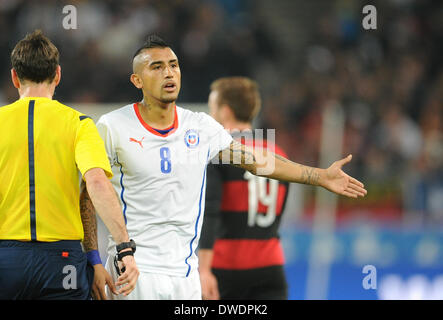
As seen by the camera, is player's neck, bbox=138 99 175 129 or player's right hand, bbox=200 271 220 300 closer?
player's neck, bbox=138 99 175 129

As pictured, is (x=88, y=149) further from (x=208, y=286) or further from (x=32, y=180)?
(x=208, y=286)

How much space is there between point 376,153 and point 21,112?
8097 mm

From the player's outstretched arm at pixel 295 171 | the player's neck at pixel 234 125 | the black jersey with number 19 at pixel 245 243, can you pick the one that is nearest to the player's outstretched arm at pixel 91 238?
the player's outstretched arm at pixel 295 171

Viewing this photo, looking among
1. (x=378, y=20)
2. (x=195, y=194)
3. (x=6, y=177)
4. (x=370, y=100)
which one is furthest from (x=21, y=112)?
(x=378, y=20)

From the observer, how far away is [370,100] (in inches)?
479

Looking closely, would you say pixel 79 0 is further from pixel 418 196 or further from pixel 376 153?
pixel 418 196

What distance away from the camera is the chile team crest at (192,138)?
14.1ft

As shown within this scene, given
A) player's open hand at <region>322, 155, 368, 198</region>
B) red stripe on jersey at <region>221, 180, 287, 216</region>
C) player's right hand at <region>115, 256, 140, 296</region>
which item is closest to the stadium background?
red stripe on jersey at <region>221, 180, 287, 216</region>

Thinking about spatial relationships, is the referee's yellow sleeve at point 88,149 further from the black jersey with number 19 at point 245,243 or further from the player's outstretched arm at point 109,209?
the black jersey with number 19 at point 245,243

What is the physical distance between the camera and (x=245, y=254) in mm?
5266

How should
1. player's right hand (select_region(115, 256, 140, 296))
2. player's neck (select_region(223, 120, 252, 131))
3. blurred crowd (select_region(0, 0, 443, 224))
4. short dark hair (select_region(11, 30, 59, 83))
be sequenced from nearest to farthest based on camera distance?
player's right hand (select_region(115, 256, 140, 296)) → short dark hair (select_region(11, 30, 59, 83)) → player's neck (select_region(223, 120, 252, 131)) → blurred crowd (select_region(0, 0, 443, 224))

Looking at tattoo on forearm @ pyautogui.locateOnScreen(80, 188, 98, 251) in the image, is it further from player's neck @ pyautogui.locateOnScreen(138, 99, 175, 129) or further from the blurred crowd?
the blurred crowd

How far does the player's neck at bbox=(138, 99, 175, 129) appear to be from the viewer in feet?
14.1

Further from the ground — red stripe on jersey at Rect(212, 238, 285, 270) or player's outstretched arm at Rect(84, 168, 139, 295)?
player's outstretched arm at Rect(84, 168, 139, 295)
